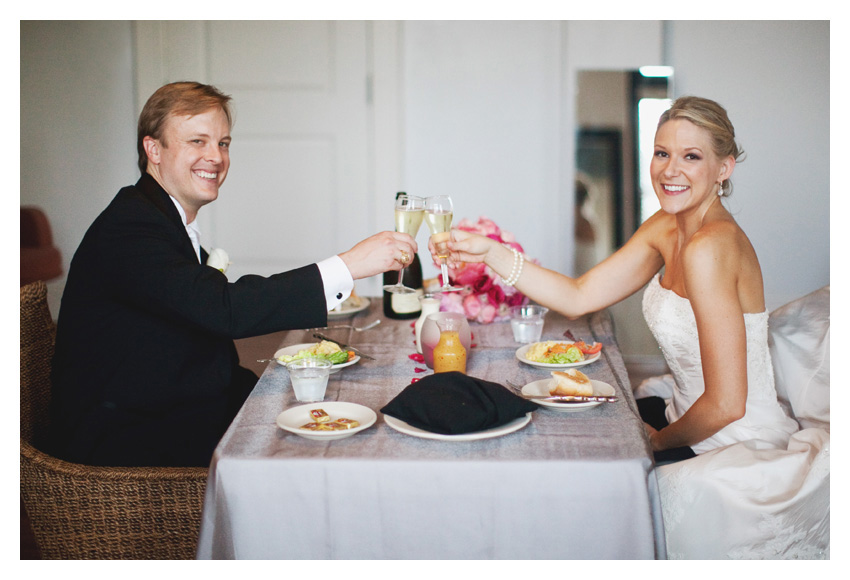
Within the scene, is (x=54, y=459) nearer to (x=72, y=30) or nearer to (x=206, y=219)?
(x=206, y=219)

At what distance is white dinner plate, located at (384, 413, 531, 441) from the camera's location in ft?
4.46

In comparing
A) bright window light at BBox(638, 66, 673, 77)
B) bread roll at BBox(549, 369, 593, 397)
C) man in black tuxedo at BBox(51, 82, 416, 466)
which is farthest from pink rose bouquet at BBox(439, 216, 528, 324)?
bright window light at BBox(638, 66, 673, 77)

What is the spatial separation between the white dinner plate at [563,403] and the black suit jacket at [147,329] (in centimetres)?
50

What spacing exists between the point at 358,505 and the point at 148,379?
761mm

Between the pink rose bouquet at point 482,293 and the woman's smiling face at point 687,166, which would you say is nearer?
the woman's smiling face at point 687,166

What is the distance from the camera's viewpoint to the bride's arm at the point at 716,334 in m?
1.73

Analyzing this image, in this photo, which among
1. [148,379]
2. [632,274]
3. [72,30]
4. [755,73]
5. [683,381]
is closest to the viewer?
[148,379]

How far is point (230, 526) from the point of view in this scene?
1320mm

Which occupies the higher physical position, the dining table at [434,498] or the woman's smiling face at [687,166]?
the woman's smiling face at [687,166]

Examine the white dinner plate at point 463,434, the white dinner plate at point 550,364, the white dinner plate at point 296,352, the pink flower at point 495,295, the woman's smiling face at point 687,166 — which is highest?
the woman's smiling face at point 687,166

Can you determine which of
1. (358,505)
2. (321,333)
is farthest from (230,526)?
(321,333)

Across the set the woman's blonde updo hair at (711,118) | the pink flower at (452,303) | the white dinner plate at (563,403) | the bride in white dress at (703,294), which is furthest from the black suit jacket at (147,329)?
the woman's blonde updo hair at (711,118)

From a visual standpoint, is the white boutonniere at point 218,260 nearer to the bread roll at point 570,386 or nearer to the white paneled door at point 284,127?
the bread roll at point 570,386

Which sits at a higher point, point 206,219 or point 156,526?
point 206,219
